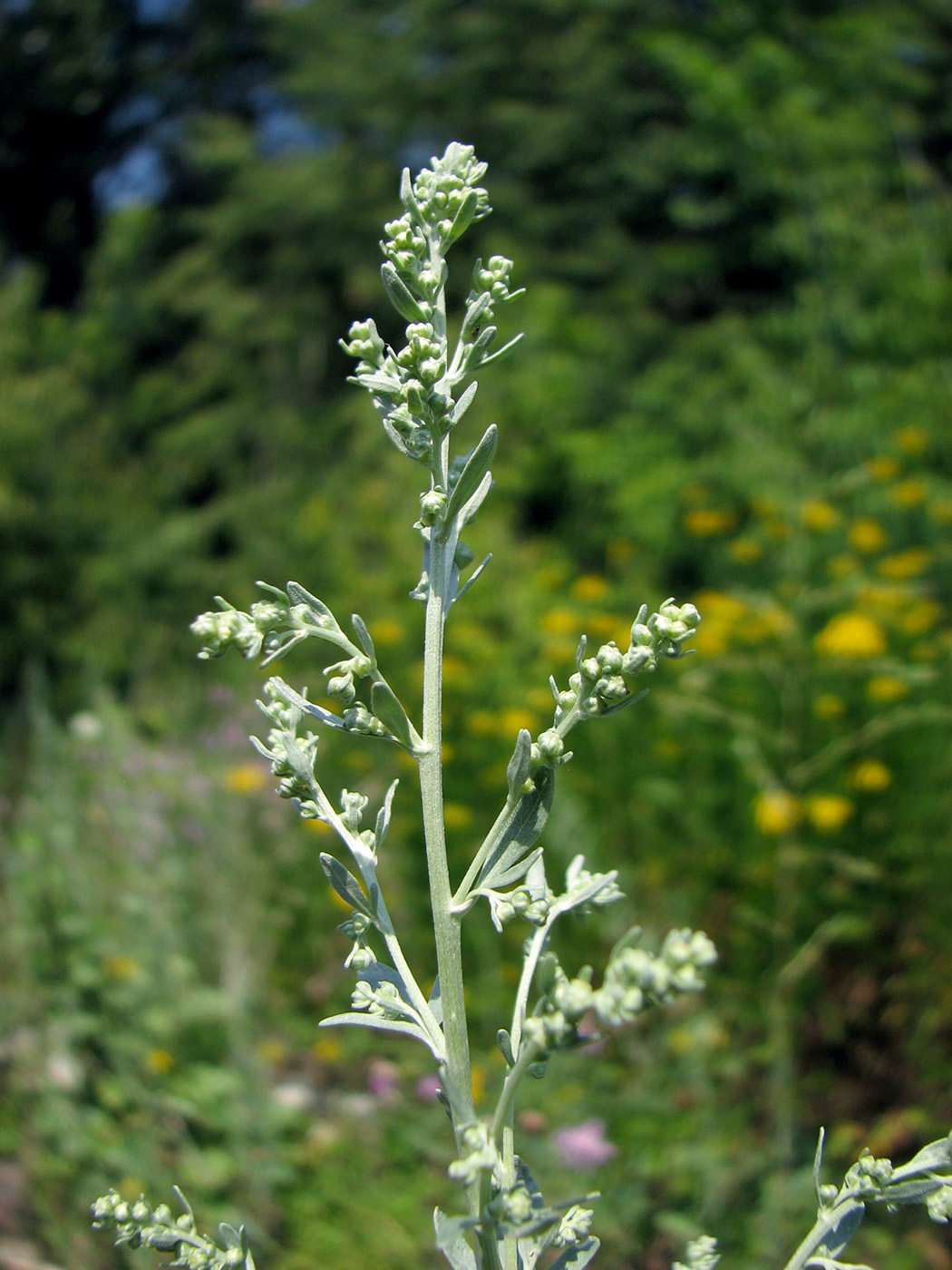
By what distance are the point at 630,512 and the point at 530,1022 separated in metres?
5.53

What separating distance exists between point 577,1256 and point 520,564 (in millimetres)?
4944

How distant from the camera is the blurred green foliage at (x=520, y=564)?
227 cm

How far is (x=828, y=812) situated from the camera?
2.48 m

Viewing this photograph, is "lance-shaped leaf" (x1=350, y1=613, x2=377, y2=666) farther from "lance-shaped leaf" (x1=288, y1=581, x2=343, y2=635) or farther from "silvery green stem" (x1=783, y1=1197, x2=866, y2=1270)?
"silvery green stem" (x1=783, y1=1197, x2=866, y2=1270)

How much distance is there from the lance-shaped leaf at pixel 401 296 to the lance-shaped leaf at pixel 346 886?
1.41 ft

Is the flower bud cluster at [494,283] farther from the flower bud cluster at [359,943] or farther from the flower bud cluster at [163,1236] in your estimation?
the flower bud cluster at [163,1236]

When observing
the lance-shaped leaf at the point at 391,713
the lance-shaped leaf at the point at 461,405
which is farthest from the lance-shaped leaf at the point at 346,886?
the lance-shaped leaf at the point at 461,405

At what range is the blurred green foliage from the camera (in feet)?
7.44

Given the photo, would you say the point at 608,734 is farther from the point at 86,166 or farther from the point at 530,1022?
the point at 86,166

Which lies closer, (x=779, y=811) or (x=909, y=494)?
(x=779, y=811)

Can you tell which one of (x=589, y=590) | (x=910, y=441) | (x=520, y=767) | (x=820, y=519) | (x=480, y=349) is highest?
(x=480, y=349)

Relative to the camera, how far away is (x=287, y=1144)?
7.89 feet

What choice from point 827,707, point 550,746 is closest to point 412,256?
point 550,746

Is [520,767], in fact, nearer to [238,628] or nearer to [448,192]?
[238,628]
